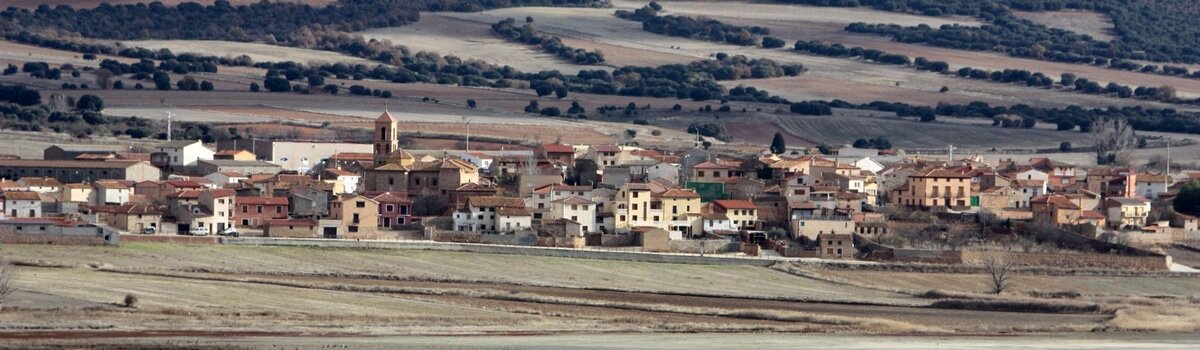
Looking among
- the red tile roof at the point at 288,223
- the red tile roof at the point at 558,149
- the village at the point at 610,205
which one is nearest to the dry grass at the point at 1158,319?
the village at the point at 610,205

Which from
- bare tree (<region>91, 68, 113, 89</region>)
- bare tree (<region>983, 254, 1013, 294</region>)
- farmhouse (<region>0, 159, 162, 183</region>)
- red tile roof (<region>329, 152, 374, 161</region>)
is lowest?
bare tree (<region>983, 254, 1013, 294</region>)

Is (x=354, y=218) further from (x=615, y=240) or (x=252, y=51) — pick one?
(x=252, y=51)

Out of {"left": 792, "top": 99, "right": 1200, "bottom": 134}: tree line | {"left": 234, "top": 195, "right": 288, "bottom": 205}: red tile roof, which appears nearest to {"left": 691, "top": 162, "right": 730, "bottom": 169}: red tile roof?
{"left": 234, "top": 195, "right": 288, "bottom": 205}: red tile roof

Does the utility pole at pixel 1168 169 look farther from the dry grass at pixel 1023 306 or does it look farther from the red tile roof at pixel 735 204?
the dry grass at pixel 1023 306

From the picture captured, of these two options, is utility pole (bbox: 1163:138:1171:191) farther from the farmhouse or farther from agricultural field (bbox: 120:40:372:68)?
agricultural field (bbox: 120:40:372:68)

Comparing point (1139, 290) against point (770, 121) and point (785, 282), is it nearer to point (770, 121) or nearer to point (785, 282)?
point (785, 282)
